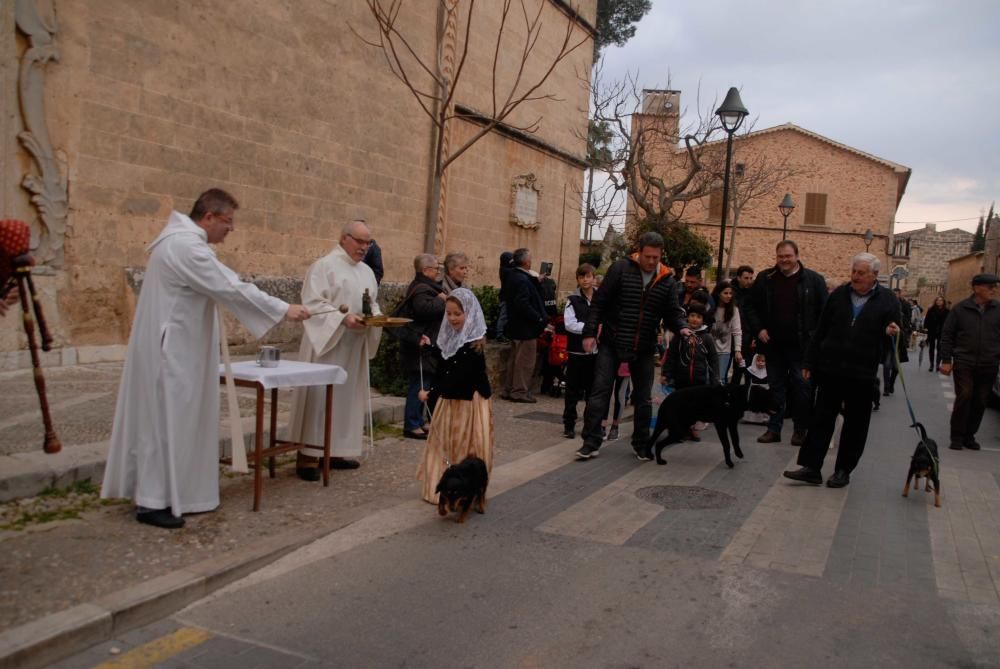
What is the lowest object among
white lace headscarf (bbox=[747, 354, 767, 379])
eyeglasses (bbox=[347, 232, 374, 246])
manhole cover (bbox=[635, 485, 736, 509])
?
manhole cover (bbox=[635, 485, 736, 509])

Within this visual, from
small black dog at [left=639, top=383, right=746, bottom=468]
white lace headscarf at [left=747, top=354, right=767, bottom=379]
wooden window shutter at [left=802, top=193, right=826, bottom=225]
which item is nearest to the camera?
small black dog at [left=639, top=383, right=746, bottom=468]

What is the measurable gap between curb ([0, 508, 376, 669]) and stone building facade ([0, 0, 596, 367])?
18.2 feet

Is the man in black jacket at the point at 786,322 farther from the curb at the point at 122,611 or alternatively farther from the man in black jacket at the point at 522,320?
the curb at the point at 122,611

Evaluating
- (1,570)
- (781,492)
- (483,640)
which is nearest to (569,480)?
(781,492)

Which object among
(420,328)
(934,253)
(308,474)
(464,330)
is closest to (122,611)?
(308,474)

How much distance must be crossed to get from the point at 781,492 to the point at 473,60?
1232 cm

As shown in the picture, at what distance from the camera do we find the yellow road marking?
356 centimetres

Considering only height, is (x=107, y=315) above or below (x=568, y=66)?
below

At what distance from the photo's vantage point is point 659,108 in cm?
2378

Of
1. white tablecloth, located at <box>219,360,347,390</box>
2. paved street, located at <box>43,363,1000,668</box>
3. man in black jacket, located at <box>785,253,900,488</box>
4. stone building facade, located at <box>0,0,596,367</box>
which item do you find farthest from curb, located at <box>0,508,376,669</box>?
stone building facade, located at <box>0,0,596,367</box>

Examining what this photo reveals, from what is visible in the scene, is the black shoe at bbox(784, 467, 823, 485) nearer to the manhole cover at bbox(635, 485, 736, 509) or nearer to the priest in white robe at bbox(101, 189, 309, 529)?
the manhole cover at bbox(635, 485, 736, 509)

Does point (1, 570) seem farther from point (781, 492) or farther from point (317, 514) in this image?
point (781, 492)

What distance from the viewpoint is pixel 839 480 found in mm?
7109

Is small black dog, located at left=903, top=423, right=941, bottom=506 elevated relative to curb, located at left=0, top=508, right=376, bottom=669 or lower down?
elevated
